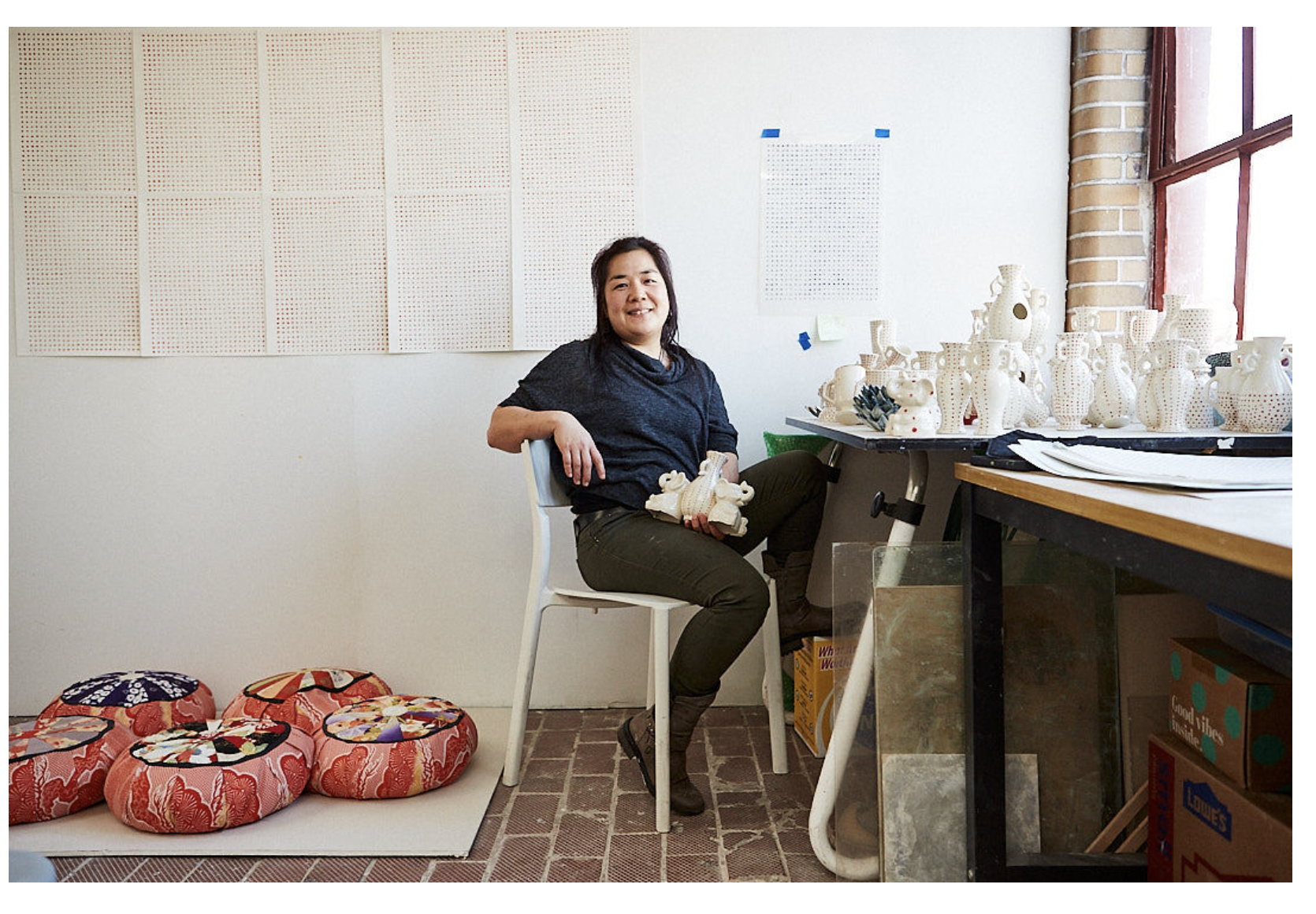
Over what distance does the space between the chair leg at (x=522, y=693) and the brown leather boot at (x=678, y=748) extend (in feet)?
0.92

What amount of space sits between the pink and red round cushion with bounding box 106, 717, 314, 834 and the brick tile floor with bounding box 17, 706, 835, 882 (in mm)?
98

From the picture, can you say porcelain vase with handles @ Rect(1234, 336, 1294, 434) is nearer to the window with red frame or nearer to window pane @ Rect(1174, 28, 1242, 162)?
the window with red frame

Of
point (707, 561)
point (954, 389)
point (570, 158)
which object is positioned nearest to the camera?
point (954, 389)

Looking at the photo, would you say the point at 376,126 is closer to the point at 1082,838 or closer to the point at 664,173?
the point at 664,173

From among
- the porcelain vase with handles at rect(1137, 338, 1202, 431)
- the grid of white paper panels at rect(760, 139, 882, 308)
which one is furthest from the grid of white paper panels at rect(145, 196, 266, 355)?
the porcelain vase with handles at rect(1137, 338, 1202, 431)

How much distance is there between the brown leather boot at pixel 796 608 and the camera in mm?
2391

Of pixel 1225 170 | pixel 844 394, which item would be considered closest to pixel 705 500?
pixel 844 394

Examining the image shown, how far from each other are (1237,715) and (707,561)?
3.33 feet

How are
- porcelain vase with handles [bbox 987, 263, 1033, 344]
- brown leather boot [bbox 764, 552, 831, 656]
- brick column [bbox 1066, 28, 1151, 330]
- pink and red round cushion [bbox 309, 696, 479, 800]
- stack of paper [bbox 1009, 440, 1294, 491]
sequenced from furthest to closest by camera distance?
brick column [bbox 1066, 28, 1151, 330] → brown leather boot [bbox 764, 552, 831, 656] → pink and red round cushion [bbox 309, 696, 479, 800] → porcelain vase with handles [bbox 987, 263, 1033, 344] → stack of paper [bbox 1009, 440, 1294, 491]

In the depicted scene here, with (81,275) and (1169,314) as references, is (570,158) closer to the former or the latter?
(81,275)

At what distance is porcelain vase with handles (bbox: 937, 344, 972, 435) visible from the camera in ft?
6.09

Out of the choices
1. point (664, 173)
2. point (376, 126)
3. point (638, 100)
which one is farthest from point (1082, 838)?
point (376, 126)

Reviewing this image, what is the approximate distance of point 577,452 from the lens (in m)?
2.19

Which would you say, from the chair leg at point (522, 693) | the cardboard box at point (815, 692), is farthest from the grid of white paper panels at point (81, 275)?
the cardboard box at point (815, 692)
